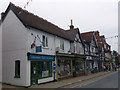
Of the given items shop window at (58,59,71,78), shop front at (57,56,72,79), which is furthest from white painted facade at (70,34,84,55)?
shop window at (58,59,71,78)

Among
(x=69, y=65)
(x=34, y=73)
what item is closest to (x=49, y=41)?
(x=34, y=73)

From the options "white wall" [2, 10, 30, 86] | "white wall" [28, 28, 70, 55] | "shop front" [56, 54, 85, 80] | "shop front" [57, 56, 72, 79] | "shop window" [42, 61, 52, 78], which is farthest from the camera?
"shop front" [56, 54, 85, 80]

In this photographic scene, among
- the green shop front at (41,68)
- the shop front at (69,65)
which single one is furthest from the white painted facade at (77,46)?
the green shop front at (41,68)

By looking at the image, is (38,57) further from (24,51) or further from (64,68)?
(64,68)

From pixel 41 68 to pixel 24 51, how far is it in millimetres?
2832

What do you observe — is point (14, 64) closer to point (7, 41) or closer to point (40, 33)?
point (7, 41)

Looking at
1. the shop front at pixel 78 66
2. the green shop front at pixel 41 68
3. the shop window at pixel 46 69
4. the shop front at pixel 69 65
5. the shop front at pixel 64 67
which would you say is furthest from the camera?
the shop front at pixel 78 66

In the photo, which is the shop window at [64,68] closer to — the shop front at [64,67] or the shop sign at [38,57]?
the shop front at [64,67]

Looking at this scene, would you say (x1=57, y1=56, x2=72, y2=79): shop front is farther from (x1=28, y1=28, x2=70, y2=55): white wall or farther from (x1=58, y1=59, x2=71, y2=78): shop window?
(x1=28, y1=28, x2=70, y2=55): white wall

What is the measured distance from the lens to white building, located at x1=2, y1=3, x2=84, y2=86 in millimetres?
13516

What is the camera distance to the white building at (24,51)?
44.3 ft

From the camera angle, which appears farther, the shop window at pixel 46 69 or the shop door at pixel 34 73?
the shop window at pixel 46 69

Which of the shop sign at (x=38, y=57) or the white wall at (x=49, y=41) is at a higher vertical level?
the white wall at (x=49, y=41)

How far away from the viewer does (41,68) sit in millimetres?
15250
